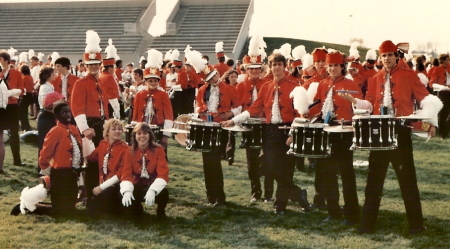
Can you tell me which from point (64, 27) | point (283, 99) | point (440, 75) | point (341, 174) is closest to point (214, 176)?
point (283, 99)

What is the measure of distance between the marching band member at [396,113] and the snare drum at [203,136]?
66.9 inches

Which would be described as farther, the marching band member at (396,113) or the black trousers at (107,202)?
the black trousers at (107,202)

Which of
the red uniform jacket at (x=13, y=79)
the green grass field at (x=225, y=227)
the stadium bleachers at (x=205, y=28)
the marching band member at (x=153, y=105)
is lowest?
the green grass field at (x=225, y=227)

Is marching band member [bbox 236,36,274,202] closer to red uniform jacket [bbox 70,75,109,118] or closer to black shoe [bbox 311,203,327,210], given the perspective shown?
black shoe [bbox 311,203,327,210]

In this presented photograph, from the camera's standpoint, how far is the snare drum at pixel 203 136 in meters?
6.80

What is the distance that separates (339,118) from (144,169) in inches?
81.7

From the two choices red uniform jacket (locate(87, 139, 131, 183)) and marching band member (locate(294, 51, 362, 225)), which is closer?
marching band member (locate(294, 51, 362, 225))

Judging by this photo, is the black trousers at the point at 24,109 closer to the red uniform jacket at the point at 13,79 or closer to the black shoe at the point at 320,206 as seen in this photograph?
→ the red uniform jacket at the point at 13,79

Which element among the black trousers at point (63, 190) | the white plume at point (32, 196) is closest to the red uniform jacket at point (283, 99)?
the black trousers at point (63, 190)

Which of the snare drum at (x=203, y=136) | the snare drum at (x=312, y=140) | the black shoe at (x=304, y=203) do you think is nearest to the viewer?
the snare drum at (x=312, y=140)

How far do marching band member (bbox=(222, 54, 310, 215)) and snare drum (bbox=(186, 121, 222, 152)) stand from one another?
0.24 meters

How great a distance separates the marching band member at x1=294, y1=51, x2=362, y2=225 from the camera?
614cm

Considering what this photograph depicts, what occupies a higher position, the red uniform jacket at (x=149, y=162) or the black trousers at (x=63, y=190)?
the red uniform jacket at (x=149, y=162)

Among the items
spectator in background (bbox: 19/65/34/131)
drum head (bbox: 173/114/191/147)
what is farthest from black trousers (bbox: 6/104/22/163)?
spectator in background (bbox: 19/65/34/131)
